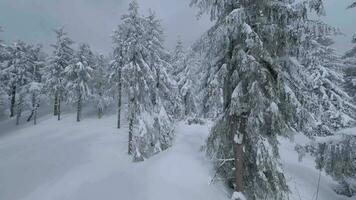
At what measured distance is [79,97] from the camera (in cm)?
4206

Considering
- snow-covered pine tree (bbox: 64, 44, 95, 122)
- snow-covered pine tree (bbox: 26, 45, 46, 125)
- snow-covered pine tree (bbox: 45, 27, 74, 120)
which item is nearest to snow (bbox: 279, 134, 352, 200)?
snow-covered pine tree (bbox: 64, 44, 95, 122)

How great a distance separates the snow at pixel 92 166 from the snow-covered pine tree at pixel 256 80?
1.59 m

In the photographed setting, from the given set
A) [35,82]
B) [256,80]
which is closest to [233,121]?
[256,80]

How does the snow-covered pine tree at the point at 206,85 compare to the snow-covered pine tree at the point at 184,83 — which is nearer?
the snow-covered pine tree at the point at 206,85

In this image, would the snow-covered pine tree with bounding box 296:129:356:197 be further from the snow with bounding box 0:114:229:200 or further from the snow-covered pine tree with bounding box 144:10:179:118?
the snow-covered pine tree with bounding box 144:10:179:118

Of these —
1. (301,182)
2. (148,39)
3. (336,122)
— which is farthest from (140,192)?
(336,122)

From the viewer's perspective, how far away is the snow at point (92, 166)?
11623 mm

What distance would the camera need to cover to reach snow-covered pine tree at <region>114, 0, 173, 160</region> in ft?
75.8

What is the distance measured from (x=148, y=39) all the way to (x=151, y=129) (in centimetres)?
745

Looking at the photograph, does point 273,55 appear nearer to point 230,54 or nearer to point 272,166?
point 230,54

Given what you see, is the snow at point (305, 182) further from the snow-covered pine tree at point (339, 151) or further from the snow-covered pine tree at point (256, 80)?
the snow-covered pine tree at point (339, 151)

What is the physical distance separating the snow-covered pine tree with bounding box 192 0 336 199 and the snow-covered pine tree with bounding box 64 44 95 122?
33.1 m

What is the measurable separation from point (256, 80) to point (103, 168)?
1390 centimetres

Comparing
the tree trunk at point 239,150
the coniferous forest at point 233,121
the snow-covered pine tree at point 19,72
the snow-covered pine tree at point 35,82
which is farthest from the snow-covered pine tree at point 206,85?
the snow-covered pine tree at point 19,72
